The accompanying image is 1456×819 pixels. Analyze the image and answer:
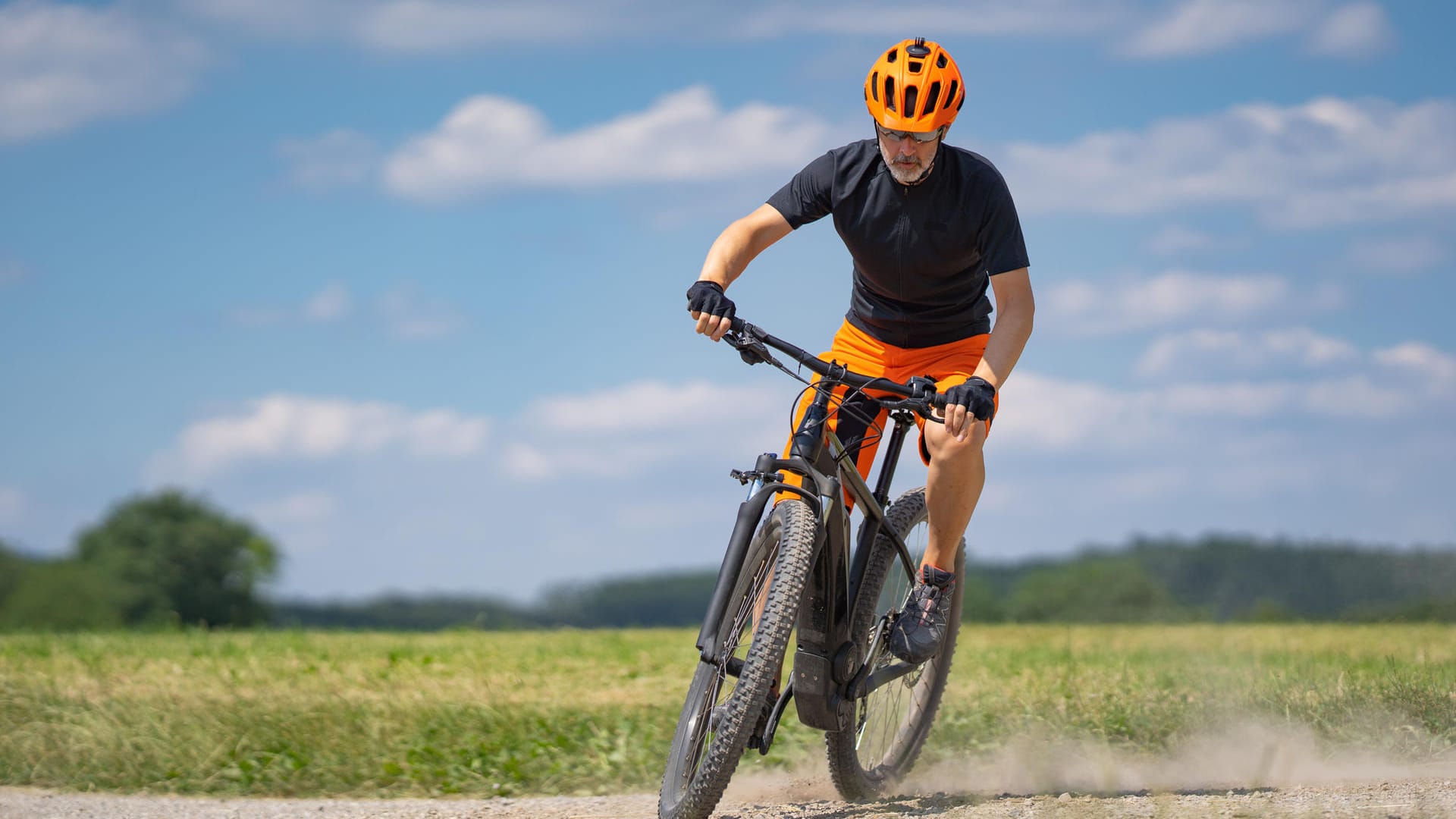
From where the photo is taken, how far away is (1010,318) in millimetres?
4602

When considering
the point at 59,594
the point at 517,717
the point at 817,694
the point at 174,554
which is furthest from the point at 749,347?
the point at 174,554

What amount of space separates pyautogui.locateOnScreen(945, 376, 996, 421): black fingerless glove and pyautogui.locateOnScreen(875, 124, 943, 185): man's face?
902 mm

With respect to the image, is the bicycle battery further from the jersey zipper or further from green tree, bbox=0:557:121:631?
green tree, bbox=0:557:121:631

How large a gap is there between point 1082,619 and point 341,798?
9.77 metres

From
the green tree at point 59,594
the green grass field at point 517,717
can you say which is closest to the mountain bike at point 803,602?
the green grass field at point 517,717

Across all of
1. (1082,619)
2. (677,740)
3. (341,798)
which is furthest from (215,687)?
(1082,619)

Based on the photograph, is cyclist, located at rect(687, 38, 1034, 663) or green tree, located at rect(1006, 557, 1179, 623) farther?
green tree, located at rect(1006, 557, 1179, 623)

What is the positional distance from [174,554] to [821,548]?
200ft

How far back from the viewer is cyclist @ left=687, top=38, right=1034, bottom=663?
449 centimetres

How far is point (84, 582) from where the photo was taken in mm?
50000

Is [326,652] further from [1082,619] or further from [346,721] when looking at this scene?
[1082,619]

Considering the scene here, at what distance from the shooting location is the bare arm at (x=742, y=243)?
457 centimetres

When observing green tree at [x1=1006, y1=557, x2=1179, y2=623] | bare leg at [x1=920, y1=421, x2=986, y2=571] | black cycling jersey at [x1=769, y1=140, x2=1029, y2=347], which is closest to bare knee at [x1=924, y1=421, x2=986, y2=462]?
bare leg at [x1=920, y1=421, x2=986, y2=571]

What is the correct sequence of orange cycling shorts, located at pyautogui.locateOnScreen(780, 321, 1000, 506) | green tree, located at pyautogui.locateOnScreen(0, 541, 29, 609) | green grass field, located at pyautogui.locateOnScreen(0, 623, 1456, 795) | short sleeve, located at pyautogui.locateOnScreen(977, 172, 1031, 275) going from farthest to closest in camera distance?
green tree, located at pyautogui.locateOnScreen(0, 541, 29, 609) → green grass field, located at pyautogui.locateOnScreen(0, 623, 1456, 795) → orange cycling shorts, located at pyautogui.locateOnScreen(780, 321, 1000, 506) → short sleeve, located at pyautogui.locateOnScreen(977, 172, 1031, 275)
